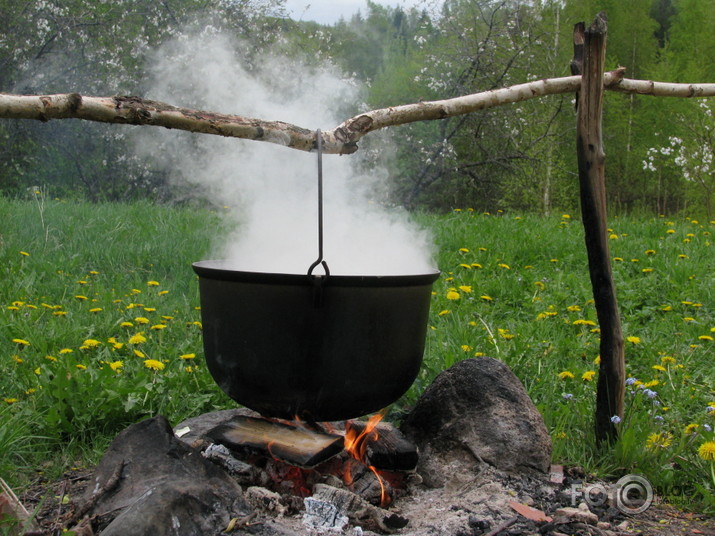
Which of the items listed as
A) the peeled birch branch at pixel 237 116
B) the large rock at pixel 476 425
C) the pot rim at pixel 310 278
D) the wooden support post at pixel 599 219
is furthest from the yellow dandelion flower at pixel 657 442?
the peeled birch branch at pixel 237 116

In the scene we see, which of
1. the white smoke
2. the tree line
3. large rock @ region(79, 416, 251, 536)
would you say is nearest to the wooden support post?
the white smoke

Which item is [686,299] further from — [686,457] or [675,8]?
[675,8]

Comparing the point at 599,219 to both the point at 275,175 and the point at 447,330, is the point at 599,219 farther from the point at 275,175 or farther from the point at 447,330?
the point at 275,175

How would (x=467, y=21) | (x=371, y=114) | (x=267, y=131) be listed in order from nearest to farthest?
(x=267, y=131) → (x=371, y=114) → (x=467, y=21)

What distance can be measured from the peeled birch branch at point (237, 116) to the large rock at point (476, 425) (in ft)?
3.01

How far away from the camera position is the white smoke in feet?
8.04

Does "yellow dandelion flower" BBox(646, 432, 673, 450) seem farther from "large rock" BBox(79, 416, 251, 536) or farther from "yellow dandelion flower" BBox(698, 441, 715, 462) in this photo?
"large rock" BBox(79, 416, 251, 536)

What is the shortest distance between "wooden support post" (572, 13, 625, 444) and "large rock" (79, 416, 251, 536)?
132 cm

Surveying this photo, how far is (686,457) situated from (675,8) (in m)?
21.5

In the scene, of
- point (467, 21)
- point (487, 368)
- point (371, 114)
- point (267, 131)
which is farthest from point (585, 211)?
point (467, 21)

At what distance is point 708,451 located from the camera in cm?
Answer: 223

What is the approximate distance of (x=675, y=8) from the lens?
67.0 feet

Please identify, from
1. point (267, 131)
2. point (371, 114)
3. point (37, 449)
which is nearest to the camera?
point (267, 131)

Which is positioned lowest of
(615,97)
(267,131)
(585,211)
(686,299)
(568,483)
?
(568,483)
